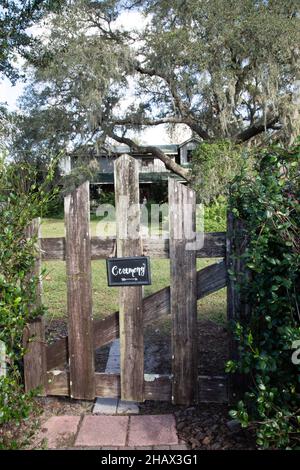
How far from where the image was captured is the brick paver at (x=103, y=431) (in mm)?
2266

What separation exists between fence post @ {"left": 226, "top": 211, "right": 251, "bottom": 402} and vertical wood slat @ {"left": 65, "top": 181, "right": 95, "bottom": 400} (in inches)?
34.0

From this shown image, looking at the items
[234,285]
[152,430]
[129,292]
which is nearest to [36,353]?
[129,292]

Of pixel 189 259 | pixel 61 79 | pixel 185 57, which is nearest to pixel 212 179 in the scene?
pixel 185 57

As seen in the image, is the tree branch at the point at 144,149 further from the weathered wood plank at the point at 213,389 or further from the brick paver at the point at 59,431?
the brick paver at the point at 59,431

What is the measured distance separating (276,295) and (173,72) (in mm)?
17031

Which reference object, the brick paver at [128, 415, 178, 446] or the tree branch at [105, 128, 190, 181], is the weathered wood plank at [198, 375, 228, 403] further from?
the tree branch at [105, 128, 190, 181]

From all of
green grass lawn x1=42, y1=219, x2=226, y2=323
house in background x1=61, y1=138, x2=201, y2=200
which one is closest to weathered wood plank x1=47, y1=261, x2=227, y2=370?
green grass lawn x1=42, y1=219, x2=226, y2=323

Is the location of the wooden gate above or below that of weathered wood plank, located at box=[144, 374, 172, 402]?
above

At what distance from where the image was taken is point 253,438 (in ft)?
7.36

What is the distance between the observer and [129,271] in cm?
247

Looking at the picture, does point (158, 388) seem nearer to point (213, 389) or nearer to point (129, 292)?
point (213, 389)

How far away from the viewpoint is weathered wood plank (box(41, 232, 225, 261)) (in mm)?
2436

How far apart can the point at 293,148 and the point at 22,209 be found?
1.52m
